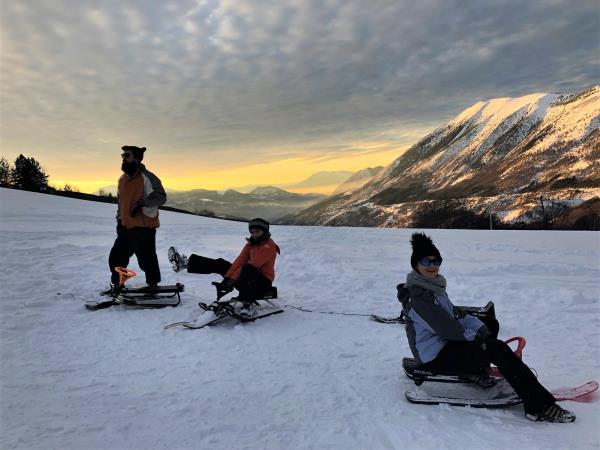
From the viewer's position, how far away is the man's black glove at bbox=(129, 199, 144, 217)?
7088 mm

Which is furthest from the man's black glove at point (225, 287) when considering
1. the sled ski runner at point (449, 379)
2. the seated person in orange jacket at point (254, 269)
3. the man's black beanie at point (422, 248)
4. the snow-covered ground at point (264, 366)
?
the man's black beanie at point (422, 248)

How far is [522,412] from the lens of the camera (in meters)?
3.77

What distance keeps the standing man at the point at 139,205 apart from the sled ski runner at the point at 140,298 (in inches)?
7.0

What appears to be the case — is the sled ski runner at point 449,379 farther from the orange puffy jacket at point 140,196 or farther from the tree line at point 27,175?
the tree line at point 27,175

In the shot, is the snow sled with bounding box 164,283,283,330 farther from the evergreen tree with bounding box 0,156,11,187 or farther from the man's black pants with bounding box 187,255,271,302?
the evergreen tree with bounding box 0,156,11,187

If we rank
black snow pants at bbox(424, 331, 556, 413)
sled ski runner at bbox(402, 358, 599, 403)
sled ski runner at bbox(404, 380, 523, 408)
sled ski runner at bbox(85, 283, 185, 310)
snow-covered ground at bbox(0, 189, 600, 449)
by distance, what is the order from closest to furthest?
snow-covered ground at bbox(0, 189, 600, 449)
black snow pants at bbox(424, 331, 556, 413)
sled ski runner at bbox(404, 380, 523, 408)
sled ski runner at bbox(402, 358, 599, 403)
sled ski runner at bbox(85, 283, 185, 310)

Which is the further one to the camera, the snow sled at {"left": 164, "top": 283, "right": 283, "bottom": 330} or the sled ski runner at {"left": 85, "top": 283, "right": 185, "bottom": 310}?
the sled ski runner at {"left": 85, "top": 283, "right": 185, "bottom": 310}

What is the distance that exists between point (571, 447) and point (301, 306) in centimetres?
494

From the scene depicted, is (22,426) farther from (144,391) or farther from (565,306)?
(565,306)

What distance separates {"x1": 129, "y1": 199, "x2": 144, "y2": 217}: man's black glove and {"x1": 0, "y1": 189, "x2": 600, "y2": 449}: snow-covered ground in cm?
154

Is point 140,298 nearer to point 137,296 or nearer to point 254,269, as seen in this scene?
point 137,296

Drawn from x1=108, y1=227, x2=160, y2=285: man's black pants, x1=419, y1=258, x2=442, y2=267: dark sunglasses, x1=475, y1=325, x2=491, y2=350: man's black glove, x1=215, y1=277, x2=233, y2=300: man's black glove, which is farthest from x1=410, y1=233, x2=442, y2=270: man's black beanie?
x1=108, y1=227, x2=160, y2=285: man's black pants

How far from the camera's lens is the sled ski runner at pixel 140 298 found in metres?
7.00

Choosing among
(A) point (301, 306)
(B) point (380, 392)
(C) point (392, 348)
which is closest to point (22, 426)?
(B) point (380, 392)
